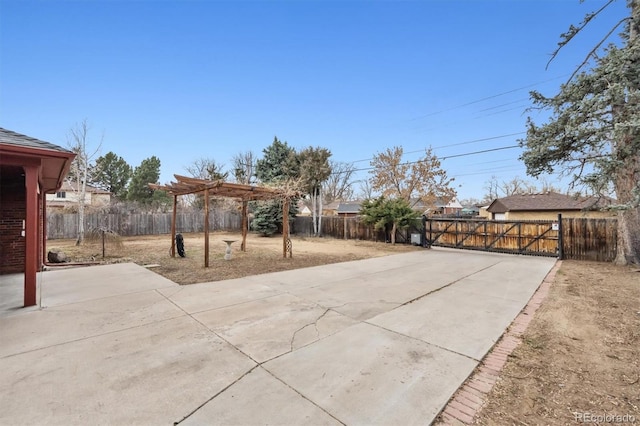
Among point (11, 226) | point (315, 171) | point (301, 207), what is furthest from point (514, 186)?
point (11, 226)

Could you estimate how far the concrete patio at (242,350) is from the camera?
2.09 m

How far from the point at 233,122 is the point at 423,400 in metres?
18.2

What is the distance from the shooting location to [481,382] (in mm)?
2512

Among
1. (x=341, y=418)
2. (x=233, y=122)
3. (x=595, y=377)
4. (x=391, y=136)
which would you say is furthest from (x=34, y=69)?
(x=391, y=136)

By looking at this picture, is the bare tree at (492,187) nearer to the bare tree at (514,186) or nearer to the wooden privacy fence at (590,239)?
the bare tree at (514,186)

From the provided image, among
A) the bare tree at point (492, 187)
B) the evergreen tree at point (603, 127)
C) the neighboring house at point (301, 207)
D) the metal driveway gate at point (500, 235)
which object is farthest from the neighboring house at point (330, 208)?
the evergreen tree at point (603, 127)

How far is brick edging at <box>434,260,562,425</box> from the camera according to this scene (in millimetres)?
2064

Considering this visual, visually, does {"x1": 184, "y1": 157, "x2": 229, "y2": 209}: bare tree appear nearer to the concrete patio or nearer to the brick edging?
the concrete patio

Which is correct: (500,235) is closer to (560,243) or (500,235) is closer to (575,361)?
(560,243)

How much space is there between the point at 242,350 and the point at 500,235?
12.4 metres

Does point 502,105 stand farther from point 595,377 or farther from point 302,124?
point 595,377

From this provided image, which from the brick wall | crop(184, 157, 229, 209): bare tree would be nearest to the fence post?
the brick wall

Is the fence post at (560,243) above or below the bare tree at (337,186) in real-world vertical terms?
below

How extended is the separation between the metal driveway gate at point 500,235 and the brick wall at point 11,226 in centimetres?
1466
